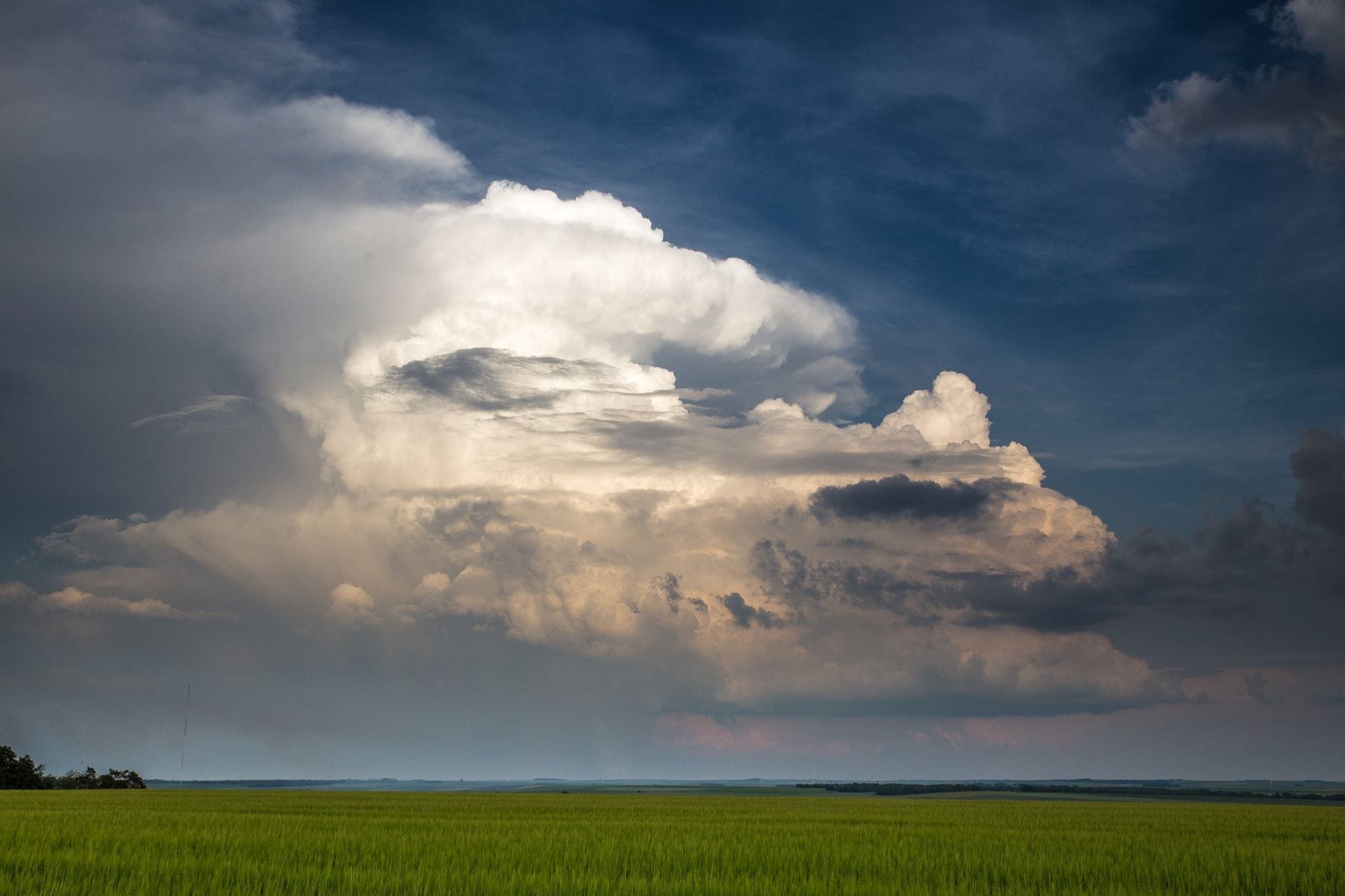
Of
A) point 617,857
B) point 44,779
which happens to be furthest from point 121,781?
point 617,857

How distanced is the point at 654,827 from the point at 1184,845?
16800 millimetres

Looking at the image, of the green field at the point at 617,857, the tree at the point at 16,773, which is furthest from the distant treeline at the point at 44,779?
the green field at the point at 617,857

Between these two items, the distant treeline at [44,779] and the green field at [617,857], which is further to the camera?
the distant treeline at [44,779]

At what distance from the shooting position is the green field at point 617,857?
51.9ft

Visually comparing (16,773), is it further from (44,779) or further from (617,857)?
(617,857)

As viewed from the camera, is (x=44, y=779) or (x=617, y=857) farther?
(x=44, y=779)

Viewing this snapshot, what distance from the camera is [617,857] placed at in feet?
67.6

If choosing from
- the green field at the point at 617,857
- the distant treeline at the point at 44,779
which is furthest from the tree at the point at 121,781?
the green field at the point at 617,857

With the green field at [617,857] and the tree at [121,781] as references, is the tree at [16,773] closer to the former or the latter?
the tree at [121,781]

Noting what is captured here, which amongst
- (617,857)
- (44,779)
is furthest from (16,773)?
(617,857)

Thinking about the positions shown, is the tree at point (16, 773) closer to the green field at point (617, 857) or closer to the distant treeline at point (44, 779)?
the distant treeline at point (44, 779)

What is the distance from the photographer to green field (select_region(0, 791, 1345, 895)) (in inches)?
623

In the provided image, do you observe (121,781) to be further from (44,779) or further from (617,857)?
(617,857)

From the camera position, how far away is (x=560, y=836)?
2634cm
